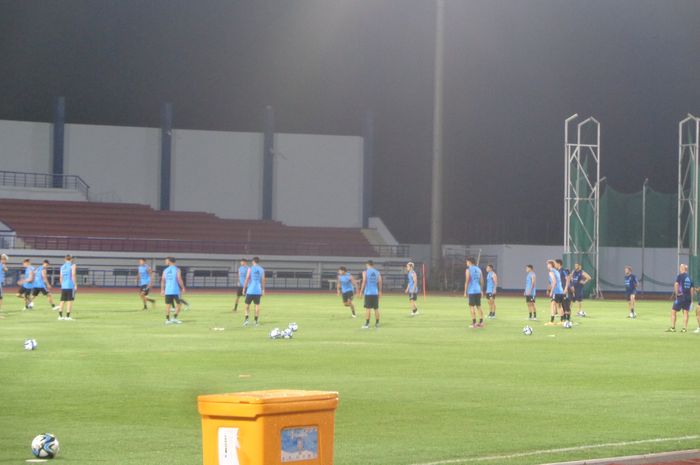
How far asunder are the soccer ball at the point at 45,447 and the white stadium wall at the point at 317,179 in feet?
228

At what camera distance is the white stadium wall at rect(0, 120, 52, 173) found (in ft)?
241

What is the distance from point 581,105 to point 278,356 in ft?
171

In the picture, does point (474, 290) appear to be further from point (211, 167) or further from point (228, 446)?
point (211, 167)

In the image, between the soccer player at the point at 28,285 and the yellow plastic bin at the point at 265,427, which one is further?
the soccer player at the point at 28,285

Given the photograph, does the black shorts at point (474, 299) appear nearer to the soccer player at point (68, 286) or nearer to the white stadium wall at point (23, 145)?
the soccer player at point (68, 286)

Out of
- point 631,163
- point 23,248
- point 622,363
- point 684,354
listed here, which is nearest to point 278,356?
point 622,363

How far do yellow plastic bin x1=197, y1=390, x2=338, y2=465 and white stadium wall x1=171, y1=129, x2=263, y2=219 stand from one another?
7172 centimetres

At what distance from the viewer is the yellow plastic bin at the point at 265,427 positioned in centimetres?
673

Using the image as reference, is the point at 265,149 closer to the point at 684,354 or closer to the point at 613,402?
the point at 684,354

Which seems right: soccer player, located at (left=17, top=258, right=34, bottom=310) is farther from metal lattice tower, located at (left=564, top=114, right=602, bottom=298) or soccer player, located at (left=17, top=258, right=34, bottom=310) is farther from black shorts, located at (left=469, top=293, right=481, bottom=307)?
metal lattice tower, located at (left=564, top=114, right=602, bottom=298)

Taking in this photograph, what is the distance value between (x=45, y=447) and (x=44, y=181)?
67.5 meters

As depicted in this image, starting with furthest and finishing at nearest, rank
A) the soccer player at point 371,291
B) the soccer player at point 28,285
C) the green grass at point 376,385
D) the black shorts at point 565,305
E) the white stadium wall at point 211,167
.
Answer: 1. the white stadium wall at point 211,167
2. the soccer player at point 28,285
3. the black shorts at point 565,305
4. the soccer player at point 371,291
5. the green grass at point 376,385

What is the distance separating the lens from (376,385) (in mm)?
18078

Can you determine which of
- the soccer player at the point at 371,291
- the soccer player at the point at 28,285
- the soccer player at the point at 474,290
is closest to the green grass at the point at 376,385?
the soccer player at the point at 371,291
